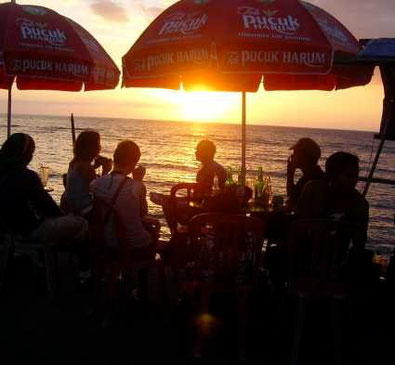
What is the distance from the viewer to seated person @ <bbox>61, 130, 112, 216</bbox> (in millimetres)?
5910

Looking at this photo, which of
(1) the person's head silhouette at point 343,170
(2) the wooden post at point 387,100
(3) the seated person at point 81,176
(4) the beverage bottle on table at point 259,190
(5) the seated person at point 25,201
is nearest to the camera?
(1) the person's head silhouette at point 343,170

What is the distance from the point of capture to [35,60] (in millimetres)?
6398

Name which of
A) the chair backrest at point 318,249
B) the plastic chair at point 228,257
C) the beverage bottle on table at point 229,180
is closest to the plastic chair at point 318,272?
the chair backrest at point 318,249

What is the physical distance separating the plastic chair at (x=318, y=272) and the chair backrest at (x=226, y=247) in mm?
293

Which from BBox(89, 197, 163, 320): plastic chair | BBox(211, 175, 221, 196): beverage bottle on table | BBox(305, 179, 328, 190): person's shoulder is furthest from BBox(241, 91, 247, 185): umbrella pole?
BBox(89, 197, 163, 320): plastic chair

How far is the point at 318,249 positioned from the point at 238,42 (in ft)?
6.47

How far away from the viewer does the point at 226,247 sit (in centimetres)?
451

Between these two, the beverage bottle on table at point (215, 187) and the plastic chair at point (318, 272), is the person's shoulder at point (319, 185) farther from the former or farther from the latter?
the beverage bottle on table at point (215, 187)

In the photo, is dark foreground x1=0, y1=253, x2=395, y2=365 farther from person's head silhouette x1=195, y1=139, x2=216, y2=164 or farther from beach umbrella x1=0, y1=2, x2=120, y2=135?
person's head silhouette x1=195, y1=139, x2=216, y2=164

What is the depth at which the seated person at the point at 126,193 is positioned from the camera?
5141 millimetres

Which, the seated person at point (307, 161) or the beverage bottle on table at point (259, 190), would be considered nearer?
the seated person at point (307, 161)

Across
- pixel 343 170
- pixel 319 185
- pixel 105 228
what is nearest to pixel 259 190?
pixel 319 185

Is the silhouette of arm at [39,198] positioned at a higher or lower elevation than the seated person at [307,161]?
lower

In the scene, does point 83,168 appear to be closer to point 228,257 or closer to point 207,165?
point 228,257
